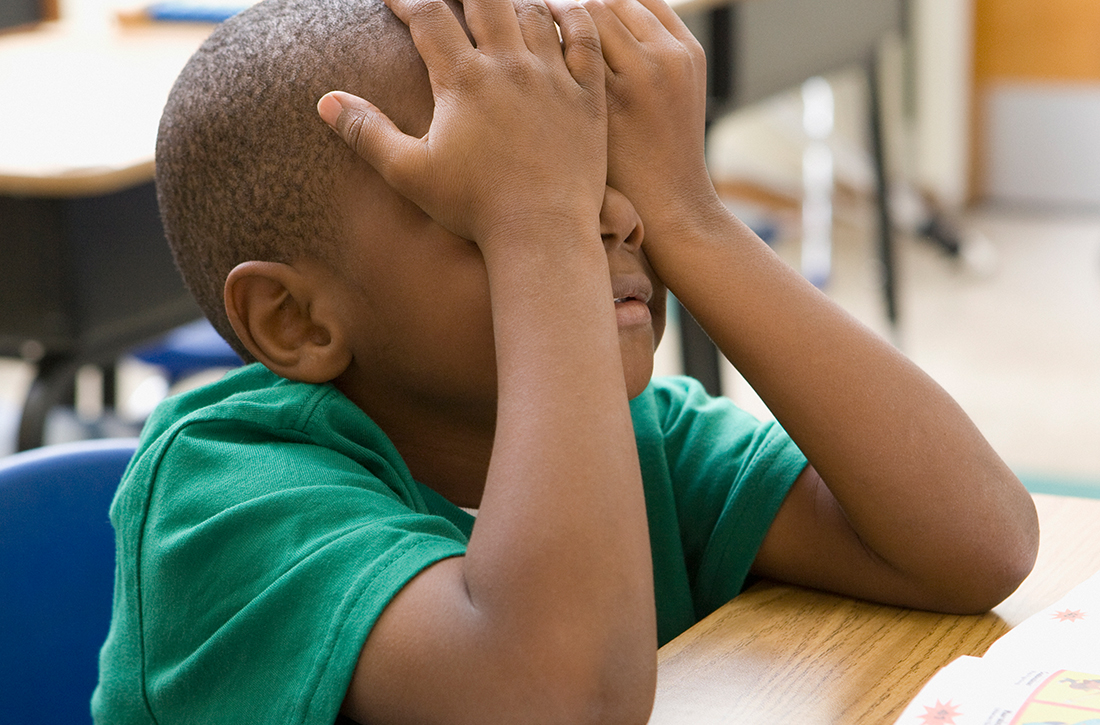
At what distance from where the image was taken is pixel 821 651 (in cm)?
77

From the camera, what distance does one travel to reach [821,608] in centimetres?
85

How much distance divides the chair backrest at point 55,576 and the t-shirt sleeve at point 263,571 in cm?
29

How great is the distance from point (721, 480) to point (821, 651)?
0.66 feet

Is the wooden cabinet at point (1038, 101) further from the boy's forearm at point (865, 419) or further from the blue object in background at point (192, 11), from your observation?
the boy's forearm at point (865, 419)

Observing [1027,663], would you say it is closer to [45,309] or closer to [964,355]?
[45,309]

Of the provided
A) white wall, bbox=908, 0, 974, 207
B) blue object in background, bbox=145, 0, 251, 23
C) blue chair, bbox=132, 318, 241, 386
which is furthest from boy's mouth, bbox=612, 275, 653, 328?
white wall, bbox=908, 0, 974, 207

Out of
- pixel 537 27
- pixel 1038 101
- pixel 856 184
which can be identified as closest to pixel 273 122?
pixel 537 27

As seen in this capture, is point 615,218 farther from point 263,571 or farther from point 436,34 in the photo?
point 263,571

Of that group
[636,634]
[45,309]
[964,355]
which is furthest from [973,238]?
[636,634]

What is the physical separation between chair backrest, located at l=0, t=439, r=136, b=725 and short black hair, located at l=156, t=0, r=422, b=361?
28 centimetres

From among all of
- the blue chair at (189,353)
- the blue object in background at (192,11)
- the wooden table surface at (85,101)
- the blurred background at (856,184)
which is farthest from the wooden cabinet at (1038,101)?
the blue chair at (189,353)

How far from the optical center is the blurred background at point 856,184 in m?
1.79

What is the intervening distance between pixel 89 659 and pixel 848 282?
3.83 m

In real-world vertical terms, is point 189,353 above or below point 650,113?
below
